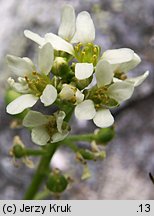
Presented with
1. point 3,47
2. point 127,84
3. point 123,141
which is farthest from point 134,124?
point 127,84

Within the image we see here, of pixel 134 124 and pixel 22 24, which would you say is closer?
pixel 134 124

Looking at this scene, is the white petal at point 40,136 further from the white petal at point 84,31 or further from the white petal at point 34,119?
the white petal at point 84,31

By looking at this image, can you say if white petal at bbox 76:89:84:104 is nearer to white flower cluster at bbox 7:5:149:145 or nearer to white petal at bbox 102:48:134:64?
white flower cluster at bbox 7:5:149:145

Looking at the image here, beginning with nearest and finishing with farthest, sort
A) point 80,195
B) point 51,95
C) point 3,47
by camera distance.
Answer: point 51,95 < point 80,195 < point 3,47

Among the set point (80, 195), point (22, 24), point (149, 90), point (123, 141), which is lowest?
point (80, 195)

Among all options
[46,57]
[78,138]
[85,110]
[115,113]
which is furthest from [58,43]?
[115,113]

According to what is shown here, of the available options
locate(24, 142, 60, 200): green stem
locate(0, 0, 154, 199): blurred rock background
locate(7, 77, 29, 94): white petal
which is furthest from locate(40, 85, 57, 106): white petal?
locate(0, 0, 154, 199): blurred rock background

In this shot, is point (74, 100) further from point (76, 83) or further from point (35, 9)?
point (35, 9)
